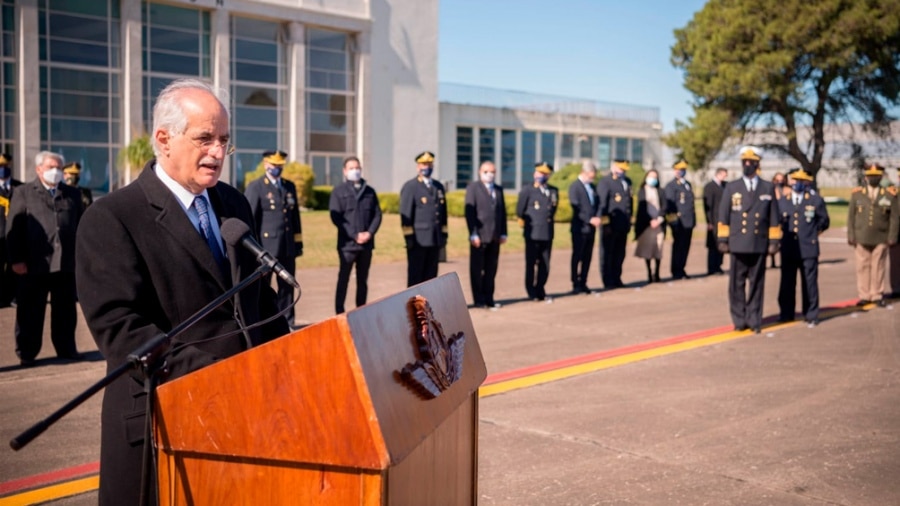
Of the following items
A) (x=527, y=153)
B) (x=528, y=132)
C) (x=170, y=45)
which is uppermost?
(x=170, y=45)

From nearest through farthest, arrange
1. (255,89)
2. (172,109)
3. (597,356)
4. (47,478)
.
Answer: (172,109) → (47,478) → (597,356) → (255,89)

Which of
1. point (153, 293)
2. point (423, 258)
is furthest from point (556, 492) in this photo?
point (423, 258)

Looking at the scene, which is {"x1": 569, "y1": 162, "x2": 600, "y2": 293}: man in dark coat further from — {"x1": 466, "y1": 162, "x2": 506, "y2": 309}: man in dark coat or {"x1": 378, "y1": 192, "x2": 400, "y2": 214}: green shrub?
{"x1": 378, "y1": 192, "x2": 400, "y2": 214}: green shrub

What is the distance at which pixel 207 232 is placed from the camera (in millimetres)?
2904

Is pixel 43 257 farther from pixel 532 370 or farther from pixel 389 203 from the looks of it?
pixel 389 203

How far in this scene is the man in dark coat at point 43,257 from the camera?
8.66 meters

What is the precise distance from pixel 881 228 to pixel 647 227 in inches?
177

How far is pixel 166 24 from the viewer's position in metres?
32.6

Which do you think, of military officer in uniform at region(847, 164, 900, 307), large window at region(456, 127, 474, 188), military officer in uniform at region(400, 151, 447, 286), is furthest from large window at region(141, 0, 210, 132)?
military officer in uniform at region(847, 164, 900, 307)

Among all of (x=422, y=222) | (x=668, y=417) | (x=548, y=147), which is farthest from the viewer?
(x=548, y=147)

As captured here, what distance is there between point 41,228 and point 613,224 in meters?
9.83

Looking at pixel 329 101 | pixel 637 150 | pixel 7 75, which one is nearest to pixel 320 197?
Result: pixel 329 101

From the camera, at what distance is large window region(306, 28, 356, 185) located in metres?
36.9

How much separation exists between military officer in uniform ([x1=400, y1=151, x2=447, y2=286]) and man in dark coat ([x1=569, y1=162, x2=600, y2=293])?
10.1ft
